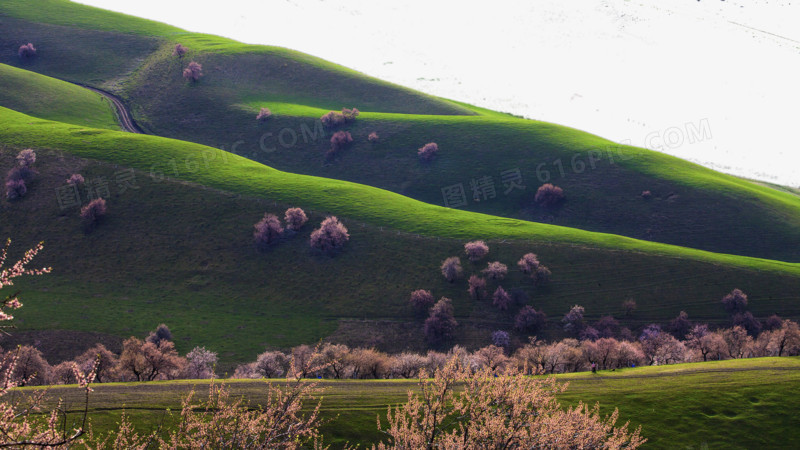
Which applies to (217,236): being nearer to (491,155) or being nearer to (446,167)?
(446,167)

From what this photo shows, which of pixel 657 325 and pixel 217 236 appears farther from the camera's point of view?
pixel 217 236

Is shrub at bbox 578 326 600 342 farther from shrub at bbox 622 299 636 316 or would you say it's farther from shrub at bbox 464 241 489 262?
shrub at bbox 464 241 489 262

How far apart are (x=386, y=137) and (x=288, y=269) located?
6014 centimetres

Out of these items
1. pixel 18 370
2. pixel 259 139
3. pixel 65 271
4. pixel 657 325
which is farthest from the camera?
pixel 259 139

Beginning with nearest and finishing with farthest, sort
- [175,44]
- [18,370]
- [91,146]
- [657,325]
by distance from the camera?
1. [18,370]
2. [657,325]
3. [91,146]
4. [175,44]

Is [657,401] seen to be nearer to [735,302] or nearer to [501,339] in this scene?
[501,339]

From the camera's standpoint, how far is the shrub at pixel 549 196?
10119cm

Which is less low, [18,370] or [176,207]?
[176,207]

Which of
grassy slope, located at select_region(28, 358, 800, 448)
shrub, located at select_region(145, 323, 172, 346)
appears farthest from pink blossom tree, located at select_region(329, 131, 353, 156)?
grassy slope, located at select_region(28, 358, 800, 448)

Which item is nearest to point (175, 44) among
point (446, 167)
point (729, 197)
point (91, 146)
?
point (91, 146)

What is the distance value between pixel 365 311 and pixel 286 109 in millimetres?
89215

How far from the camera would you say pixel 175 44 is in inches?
6698

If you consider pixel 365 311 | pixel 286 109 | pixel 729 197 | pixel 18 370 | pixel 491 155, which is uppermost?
pixel 286 109

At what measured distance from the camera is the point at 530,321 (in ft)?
207
